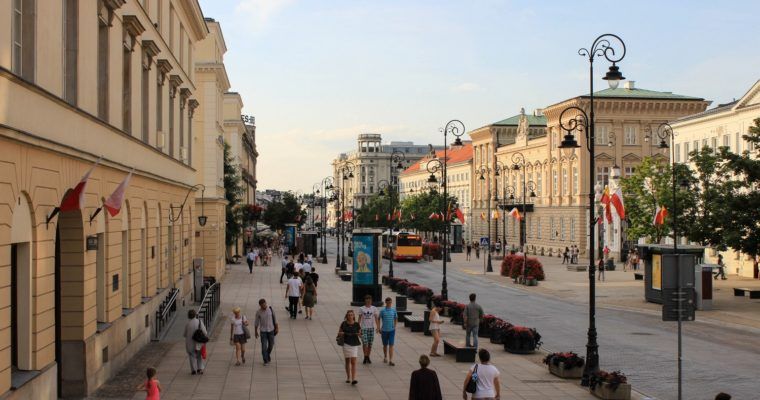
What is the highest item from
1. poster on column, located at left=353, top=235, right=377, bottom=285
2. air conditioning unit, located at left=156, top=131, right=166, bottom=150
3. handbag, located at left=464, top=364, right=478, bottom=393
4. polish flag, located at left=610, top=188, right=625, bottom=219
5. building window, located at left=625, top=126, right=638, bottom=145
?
building window, located at left=625, top=126, right=638, bottom=145

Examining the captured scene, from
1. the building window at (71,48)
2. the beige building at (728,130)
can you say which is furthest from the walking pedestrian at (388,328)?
the beige building at (728,130)

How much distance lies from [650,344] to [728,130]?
39.1 metres

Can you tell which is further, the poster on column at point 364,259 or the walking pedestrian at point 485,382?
the poster on column at point 364,259

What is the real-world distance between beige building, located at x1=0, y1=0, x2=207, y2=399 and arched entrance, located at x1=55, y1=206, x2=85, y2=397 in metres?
0.02

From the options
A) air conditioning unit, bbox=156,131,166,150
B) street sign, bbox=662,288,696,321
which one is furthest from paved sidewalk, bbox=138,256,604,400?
air conditioning unit, bbox=156,131,166,150

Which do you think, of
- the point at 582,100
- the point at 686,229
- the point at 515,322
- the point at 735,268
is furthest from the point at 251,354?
the point at 582,100

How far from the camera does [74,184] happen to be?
16984mm

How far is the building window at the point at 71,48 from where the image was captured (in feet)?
56.7

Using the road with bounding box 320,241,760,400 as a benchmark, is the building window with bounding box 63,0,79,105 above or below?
above

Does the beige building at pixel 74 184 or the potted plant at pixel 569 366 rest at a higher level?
the beige building at pixel 74 184

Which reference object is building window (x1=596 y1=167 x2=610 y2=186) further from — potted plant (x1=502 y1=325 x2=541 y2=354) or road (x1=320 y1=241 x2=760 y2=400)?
potted plant (x1=502 y1=325 x2=541 y2=354)

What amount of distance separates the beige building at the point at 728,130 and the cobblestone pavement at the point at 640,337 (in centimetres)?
1234

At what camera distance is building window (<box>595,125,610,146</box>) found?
309 feet

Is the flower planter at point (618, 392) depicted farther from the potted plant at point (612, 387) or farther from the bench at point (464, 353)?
the bench at point (464, 353)
